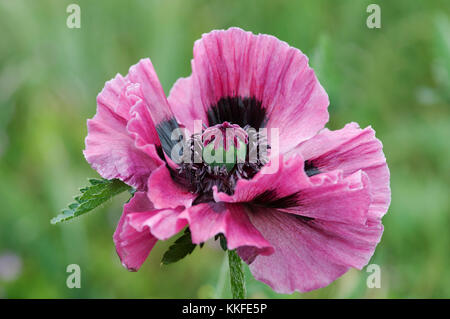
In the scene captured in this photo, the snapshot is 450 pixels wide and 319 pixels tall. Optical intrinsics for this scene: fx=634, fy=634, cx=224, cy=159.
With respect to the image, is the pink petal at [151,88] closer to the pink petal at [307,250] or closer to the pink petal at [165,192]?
the pink petal at [165,192]

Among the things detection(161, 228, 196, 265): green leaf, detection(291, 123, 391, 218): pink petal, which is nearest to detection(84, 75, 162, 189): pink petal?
detection(161, 228, 196, 265): green leaf

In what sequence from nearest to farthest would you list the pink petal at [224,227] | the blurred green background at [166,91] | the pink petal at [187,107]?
the pink petal at [224,227], the pink petal at [187,107], the blurred green background at [166,91]

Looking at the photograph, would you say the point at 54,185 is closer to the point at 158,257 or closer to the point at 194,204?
the point at 158,257

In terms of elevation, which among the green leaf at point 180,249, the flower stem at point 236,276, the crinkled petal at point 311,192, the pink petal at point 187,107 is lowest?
the flower stem at point 236,276

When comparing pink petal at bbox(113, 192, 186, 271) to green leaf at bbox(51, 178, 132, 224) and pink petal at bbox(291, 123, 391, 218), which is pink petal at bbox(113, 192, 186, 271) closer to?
green leaf at bbox(51, 178, 132, 224)

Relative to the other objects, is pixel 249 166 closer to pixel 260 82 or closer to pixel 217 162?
pixel 217 162

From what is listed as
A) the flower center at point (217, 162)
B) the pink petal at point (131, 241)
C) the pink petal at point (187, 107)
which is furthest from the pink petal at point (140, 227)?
the pink petal at point (187, 107)
